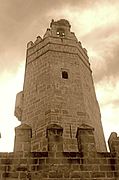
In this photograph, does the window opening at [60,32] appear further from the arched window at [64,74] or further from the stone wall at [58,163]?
the stone wall at [58,163]

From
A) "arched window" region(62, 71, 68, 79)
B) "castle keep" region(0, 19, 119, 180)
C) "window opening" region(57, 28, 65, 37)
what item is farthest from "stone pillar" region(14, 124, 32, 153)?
"window opening" region(57, 28, 65, 37)

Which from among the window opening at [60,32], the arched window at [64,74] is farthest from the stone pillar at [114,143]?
the window opening at [60,32]

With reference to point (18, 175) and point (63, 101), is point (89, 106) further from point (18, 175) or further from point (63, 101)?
point (18, 175)

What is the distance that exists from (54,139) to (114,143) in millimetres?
1467

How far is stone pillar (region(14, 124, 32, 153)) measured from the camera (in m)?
6.24

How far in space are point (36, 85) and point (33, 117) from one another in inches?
66.0

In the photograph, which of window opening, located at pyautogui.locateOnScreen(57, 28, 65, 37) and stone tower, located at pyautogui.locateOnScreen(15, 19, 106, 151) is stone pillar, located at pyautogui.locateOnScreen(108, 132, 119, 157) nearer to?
stone tower, located at pyautogui.locateOnScreen(15, 19, 106, 151)

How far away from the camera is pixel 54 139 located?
6.39 metres

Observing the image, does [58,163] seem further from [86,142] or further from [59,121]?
[59,121]

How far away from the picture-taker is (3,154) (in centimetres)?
612

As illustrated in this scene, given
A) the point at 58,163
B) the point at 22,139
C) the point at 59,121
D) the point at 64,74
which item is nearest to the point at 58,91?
the point at 64,74

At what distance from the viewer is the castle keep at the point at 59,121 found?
19.8 feet

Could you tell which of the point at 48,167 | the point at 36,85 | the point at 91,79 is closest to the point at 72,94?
the point at 36,85

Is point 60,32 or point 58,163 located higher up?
point 60,32
